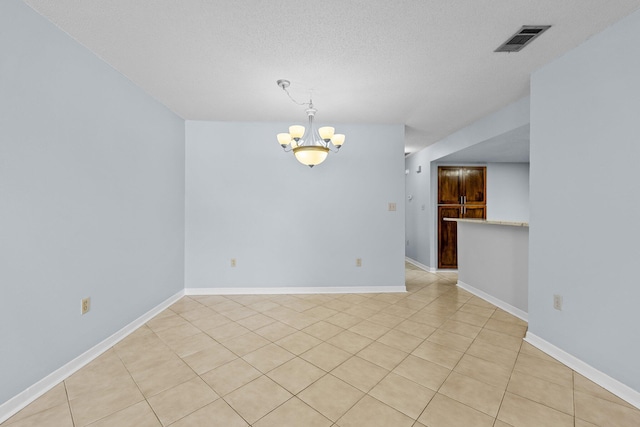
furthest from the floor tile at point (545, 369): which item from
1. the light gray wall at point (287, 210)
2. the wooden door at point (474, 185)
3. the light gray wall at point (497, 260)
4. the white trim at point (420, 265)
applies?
the wooden door at point (474, 185)

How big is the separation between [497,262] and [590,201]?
5.45 feet

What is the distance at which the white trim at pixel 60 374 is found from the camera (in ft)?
5.05

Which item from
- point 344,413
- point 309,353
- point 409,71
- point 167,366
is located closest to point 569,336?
point 344,413

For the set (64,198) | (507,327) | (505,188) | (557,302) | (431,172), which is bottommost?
(507,327)

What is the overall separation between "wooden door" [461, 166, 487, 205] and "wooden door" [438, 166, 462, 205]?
0.41 feet

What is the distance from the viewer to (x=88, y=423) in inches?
57.9

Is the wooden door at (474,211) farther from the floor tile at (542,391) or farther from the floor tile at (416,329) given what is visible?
the floor tile at (542,391)

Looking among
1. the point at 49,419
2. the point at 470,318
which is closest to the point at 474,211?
the point at 470,318

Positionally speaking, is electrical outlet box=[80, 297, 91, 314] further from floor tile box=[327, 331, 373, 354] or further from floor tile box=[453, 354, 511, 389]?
floor tile box=[453, 354, 511, 389]

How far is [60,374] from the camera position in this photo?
1.86 m

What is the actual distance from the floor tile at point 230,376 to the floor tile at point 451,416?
3.81ft

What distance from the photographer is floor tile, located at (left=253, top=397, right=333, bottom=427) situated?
146 cm

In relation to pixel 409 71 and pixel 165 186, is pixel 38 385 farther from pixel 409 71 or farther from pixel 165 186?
pixel 409 71

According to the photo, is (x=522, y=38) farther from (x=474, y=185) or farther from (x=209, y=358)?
(x=474, y=185)
